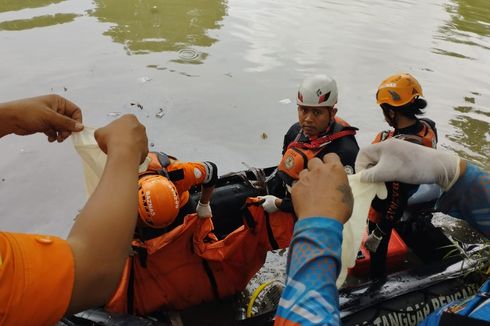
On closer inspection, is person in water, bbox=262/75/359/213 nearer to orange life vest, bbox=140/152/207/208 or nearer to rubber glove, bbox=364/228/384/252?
rubber glove, bbox=364/228/384/252

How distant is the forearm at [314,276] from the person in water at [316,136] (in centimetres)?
205

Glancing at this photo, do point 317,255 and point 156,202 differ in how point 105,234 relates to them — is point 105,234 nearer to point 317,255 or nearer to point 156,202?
point 317,255

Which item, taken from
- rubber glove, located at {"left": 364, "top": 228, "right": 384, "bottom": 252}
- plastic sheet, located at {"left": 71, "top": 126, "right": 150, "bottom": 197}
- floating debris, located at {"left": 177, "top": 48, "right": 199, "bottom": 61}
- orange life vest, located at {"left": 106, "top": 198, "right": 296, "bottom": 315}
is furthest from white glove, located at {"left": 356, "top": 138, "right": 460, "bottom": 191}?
floating debris, located at {"left": 177, "top": 48, "right": 199, "bottom": 61}

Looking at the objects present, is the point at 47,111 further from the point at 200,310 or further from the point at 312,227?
the point at 200,310

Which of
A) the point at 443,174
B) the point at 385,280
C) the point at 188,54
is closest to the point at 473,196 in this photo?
the point at 443,174

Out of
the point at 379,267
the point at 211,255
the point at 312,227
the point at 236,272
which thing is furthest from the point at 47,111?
the point at 379,267

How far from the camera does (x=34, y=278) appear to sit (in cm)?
79

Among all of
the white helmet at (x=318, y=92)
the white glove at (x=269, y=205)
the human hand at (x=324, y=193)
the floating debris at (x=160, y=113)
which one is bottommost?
the floating debris at (x=160, y=113)

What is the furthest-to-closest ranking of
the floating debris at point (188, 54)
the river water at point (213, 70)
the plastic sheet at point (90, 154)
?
the floating debris at point (188, 54), the river water at point (213, 70), the plastic sheet at point (90, 154)

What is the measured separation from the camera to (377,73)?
7.48 m

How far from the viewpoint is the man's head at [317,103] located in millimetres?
3215

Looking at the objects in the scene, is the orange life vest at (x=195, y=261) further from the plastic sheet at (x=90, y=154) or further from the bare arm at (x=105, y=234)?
the bare arm at (x=105, y=234)

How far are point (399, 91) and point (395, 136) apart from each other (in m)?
0.48

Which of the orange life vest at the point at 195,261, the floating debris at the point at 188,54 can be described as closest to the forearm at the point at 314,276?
the orange life vest at the point at 195,261
